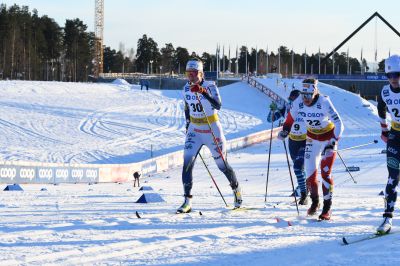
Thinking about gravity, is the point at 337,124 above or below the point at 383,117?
below

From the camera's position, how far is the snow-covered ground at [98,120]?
3516 cm

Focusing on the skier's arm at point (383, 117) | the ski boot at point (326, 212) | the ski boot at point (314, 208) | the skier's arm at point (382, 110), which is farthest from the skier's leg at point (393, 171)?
the ski boot at point (314, 208)

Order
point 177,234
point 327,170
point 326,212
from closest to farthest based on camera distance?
point 177,234, point 326,212, point 327,170

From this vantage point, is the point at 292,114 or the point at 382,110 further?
the point at 292,114

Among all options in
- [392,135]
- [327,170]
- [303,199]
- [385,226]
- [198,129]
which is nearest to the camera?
[385,226]

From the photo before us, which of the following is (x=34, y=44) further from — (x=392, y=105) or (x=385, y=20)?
(x=392, y=105)

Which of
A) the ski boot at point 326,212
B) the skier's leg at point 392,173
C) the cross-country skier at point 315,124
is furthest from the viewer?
the cross-country skier at point 315,124

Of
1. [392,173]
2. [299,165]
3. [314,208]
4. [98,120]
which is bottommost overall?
[314,208]

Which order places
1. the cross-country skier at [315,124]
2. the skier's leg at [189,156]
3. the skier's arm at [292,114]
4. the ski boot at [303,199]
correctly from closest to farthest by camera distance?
the cross-country skier at [315,124]
the skier's leg at [189,156]
the skier's arm at [292,114]
the ski boot at [303,199]

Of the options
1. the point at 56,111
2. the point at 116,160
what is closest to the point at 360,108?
the point at 56,111

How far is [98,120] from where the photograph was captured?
46.2 m

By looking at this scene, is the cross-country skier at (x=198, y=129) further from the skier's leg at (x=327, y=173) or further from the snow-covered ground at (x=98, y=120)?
the snow-covered ground at (x=98, y=120)

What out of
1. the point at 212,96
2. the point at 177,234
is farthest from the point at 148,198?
the point at 177,234

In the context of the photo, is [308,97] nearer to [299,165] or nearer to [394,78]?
[394,78]
